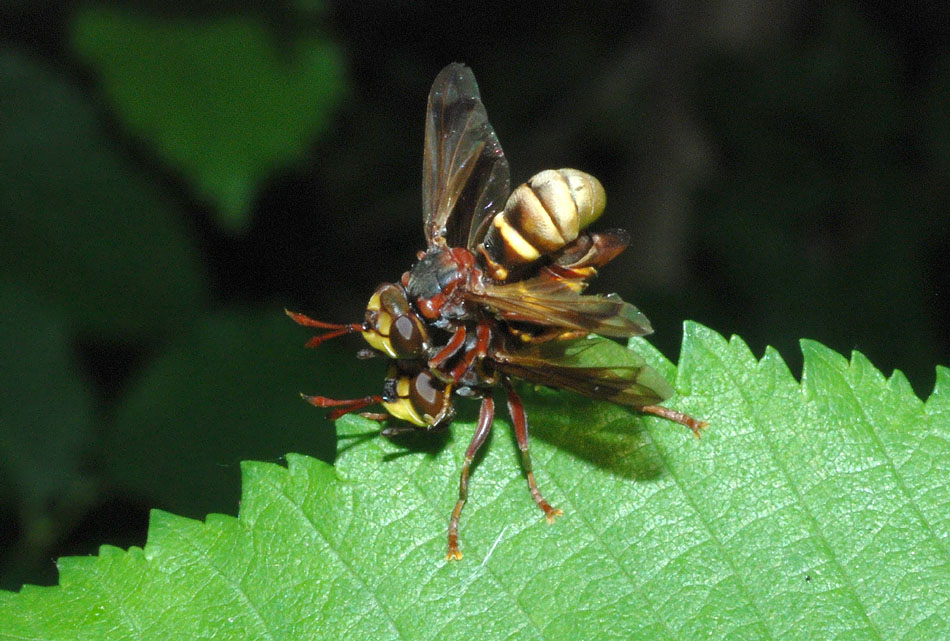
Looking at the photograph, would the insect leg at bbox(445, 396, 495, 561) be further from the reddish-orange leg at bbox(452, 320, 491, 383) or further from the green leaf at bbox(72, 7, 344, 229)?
the green leaf at bbox(72, 7, 344, 229)

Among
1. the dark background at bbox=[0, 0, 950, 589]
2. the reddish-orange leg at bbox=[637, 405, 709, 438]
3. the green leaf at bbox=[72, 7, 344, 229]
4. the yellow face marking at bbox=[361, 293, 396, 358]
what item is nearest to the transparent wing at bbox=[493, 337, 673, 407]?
the reddish-orange leg at bbox=[637, 405, 709, 438]

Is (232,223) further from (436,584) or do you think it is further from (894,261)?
(894,261)

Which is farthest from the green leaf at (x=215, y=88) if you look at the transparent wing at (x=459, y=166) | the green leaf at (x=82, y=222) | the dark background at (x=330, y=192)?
the transparent wing at (x=459, y=166)

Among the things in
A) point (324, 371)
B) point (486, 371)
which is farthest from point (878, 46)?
point (486, 371)

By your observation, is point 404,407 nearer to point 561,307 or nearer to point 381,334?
point 381,334

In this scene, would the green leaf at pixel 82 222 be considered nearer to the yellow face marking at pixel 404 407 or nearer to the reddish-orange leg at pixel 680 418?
the yellow face marking at pixel 404 407

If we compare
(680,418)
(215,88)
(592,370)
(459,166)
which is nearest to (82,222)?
(215,88)
